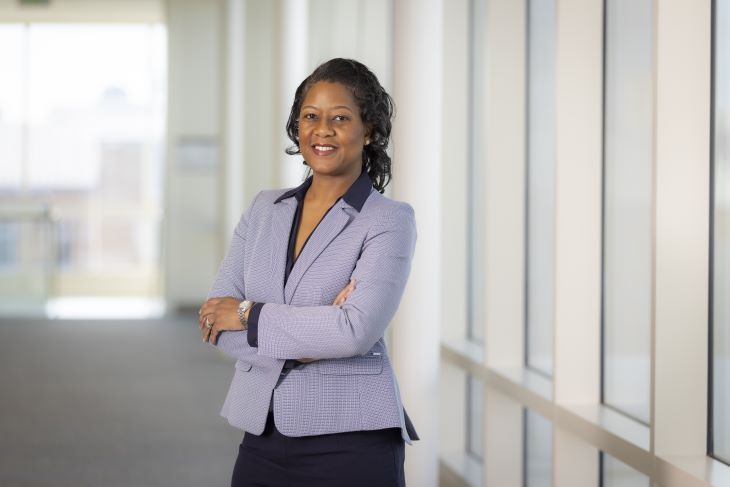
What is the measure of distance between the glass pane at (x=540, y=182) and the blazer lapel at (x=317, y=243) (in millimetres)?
2401

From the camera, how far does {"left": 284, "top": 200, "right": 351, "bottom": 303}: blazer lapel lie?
238 centimetres

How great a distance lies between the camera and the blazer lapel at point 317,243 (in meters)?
2.38

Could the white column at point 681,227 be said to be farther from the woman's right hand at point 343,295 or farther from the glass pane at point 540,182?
the glass pane at point 540,182

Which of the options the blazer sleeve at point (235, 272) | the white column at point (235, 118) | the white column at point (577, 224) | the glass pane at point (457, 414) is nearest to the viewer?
the blazer sleeve at point (235, 272)

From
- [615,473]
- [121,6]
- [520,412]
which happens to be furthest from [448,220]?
[121,6]

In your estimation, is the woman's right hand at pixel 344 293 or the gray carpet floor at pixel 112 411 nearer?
the woman's right hand at pixel 344 293

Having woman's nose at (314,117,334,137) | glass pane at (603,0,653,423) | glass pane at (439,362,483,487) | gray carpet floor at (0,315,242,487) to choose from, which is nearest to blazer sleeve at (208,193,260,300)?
woman's nose at (314,117,334,137)

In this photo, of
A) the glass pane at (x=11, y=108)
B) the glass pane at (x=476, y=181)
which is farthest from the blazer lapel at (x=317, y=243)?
the glass pane at (x=11, y=108)

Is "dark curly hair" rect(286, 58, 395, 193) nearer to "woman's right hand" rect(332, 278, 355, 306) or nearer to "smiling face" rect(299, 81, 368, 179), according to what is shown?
"smiling face" rect(299, 81, 368, 179)

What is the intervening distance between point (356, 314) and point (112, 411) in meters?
5.46

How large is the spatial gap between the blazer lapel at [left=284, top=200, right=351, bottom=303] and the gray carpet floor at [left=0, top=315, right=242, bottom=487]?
323 cm

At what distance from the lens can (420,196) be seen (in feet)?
14.6

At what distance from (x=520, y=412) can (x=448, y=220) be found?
145 cm

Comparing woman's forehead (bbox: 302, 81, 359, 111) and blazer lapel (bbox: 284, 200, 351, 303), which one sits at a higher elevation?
woman's forehead (bbox: 302, 81, 359, 111)
